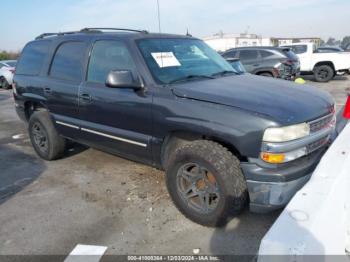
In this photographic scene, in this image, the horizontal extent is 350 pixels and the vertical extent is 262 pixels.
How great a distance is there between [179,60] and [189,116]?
977 mm

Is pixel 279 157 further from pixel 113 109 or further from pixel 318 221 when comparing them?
pixel 113 109

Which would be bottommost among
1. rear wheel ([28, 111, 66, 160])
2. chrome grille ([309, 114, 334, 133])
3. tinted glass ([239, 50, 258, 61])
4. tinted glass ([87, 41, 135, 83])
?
rear wheel ([28, 111, 66, 160])

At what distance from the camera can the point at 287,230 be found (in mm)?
1666

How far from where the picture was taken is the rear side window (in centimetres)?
523

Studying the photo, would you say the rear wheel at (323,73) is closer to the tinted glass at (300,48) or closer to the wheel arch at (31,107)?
the tinted glass at (300,48)

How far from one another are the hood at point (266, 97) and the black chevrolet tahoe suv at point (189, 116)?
0.03 ft

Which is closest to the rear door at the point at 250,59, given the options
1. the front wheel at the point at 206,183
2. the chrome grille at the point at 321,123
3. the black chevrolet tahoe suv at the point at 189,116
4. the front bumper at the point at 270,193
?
the black chevrolet tahoe suv at the point at 189,116

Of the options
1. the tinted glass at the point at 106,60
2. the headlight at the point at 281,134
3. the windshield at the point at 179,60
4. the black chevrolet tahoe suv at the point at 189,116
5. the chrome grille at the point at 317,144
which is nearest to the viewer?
the headlight at the point at 281,134

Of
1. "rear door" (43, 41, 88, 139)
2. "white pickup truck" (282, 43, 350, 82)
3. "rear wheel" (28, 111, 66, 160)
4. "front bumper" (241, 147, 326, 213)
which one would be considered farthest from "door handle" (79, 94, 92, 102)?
"white pickup truck" (282, 43, 350, 82)

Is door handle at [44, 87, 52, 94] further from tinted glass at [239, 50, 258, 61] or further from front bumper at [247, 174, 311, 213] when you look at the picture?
tinted glass at [239, 50, 258, 61]

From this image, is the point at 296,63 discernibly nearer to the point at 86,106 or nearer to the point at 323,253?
the point at 86,106

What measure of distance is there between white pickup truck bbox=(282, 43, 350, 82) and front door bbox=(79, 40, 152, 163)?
13824 millimetres

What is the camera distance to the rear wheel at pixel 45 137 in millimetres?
5145

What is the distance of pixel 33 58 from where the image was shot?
542 cm
